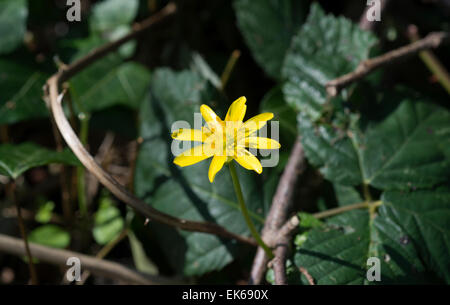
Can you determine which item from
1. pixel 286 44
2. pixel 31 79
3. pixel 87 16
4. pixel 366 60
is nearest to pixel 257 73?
pixel 286 44

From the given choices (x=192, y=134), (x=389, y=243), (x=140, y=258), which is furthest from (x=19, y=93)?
(x=389, y=243)

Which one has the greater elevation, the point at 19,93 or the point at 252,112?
the point at 19,93

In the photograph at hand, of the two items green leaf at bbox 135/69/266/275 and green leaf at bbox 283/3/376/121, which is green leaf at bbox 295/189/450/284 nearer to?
green leaf at bbox 135/69/266/275

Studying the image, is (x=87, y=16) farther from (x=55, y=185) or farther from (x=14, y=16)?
(x=55, y=185)

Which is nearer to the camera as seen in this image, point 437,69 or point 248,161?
point 248,161

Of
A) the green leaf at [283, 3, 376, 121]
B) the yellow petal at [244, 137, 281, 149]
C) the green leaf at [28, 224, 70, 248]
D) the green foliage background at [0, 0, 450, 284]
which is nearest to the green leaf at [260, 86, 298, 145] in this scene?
the green foliage background at [0, 0, 450, 284]

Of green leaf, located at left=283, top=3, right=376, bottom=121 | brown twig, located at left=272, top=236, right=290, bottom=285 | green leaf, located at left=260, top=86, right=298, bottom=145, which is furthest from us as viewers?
green leaf, located at left=260, top=86, right=298, bottom=145

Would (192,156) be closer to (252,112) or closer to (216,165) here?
(216,165)
